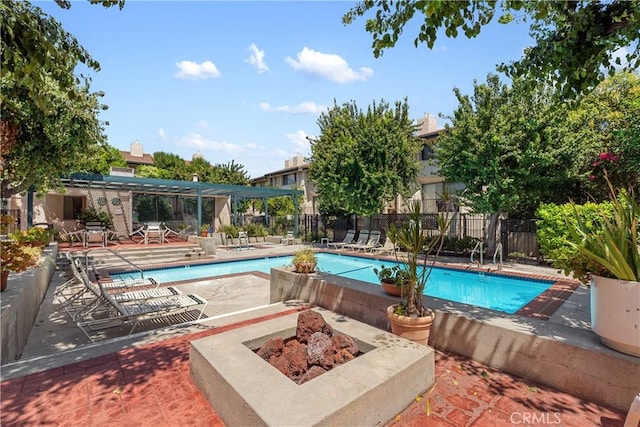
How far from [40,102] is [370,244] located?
48.8 feet

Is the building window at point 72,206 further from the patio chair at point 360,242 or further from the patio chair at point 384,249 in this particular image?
the patio chair at point 384,249

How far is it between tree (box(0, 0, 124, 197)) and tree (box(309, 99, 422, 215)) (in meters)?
11.5

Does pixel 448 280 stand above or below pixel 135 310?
below

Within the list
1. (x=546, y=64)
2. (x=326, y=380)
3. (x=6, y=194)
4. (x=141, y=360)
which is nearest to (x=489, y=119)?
(x=546, y=64)

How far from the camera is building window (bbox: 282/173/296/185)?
1447 inches

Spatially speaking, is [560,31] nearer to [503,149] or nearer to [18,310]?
[503,149]

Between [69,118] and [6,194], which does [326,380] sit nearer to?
[69,118]

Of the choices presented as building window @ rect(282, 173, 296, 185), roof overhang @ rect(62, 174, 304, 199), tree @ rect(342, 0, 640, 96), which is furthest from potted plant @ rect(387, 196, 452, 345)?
building window @ rect(282, 173, 296, 185)

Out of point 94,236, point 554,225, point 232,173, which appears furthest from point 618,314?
point 232,173

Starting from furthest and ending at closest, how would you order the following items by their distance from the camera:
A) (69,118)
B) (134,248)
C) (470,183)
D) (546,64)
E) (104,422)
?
(134,248) → (470,183) → (69,118) → (546,64) → (104,422)

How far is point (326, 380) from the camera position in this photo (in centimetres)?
273

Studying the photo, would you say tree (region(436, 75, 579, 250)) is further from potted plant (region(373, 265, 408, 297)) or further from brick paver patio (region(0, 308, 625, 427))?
brick paver patio (region(0, 308, 625, 427))

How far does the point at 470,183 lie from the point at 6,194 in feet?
50.6

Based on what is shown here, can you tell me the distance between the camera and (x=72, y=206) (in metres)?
18.6
